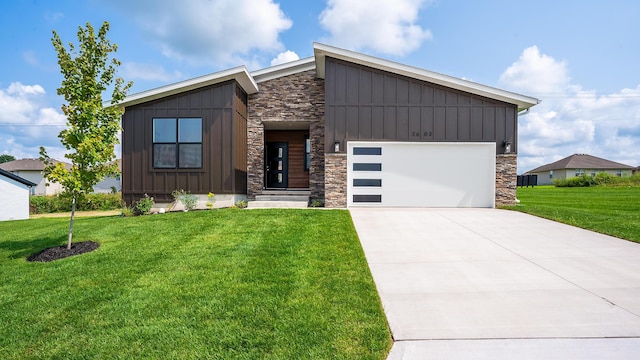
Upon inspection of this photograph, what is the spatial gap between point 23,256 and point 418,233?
7.19 m

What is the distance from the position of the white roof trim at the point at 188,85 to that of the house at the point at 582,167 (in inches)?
1568

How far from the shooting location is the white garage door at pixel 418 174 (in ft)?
34.2

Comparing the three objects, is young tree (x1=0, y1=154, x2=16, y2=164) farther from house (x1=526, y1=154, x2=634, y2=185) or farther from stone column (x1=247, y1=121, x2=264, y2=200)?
house (x1=526, y1=154, x2=634, y2=185)

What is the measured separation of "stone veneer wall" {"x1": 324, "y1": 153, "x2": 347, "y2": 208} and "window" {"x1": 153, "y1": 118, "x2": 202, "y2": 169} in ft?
14.4

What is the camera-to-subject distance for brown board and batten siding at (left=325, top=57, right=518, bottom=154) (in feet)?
33.9

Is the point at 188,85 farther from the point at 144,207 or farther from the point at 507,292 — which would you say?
the point at 507,292

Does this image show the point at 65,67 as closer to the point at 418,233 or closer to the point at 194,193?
the point at 194,193

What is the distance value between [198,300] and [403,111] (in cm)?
886

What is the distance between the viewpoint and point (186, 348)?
8.14 feet

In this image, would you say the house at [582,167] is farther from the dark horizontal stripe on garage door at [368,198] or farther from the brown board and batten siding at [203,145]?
the brown board and batten siding at [203,145]

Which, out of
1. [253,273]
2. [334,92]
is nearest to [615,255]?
[253,273]

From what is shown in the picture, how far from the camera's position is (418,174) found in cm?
1046

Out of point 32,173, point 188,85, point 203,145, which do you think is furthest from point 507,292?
point 32,173

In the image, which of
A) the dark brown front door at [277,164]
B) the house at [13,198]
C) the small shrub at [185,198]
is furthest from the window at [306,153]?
the house at [13,198]
